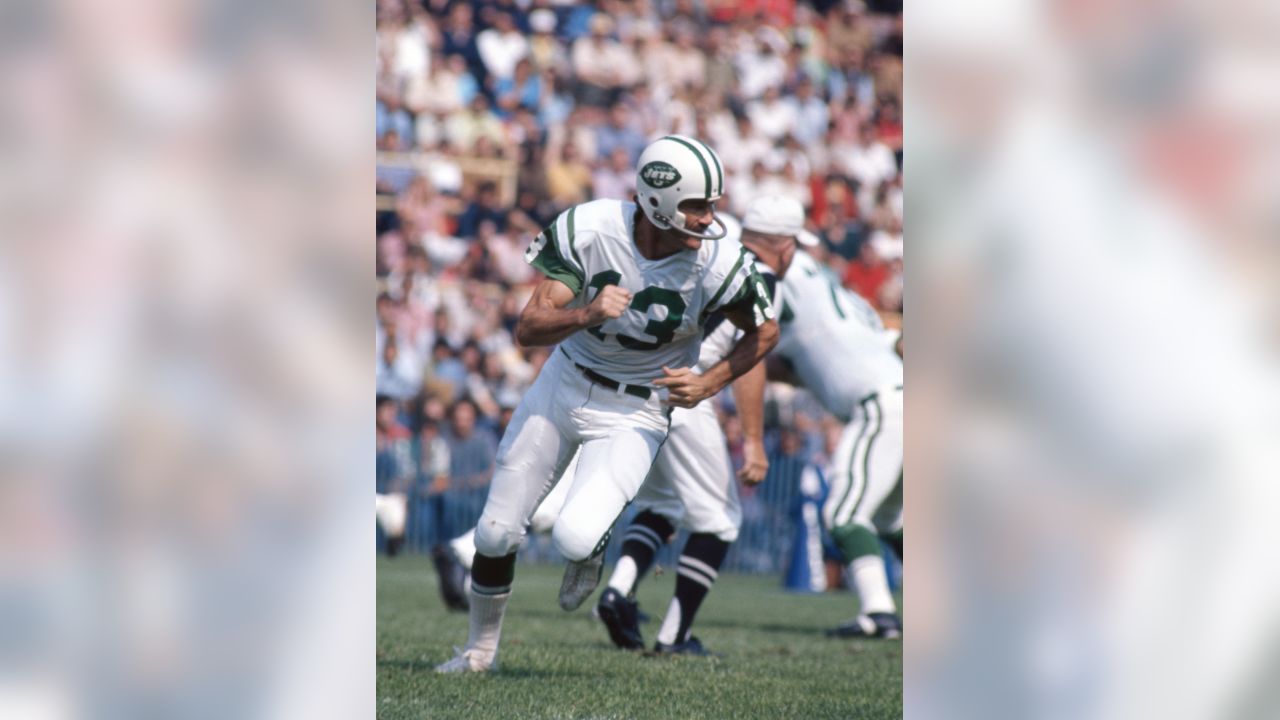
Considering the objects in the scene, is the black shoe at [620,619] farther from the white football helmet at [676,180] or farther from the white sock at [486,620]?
the white football helmet at [676,180]

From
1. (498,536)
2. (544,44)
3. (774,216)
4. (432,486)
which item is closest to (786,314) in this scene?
(774,216)

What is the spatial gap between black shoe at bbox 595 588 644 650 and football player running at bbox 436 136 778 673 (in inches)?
43.4

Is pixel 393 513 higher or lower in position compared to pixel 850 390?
lower

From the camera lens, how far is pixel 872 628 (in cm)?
858

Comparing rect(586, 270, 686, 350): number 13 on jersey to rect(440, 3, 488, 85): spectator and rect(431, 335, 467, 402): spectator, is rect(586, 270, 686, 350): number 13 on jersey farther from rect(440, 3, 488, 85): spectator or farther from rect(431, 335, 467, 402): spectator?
rect(440, 3, 488, 85): spectator

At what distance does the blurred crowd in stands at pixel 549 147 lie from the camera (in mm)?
14750

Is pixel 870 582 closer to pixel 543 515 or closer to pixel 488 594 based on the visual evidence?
pixel 543 515

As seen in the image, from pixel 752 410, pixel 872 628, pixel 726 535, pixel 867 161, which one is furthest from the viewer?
pixel 867 161

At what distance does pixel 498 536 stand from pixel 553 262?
3.55 feet
